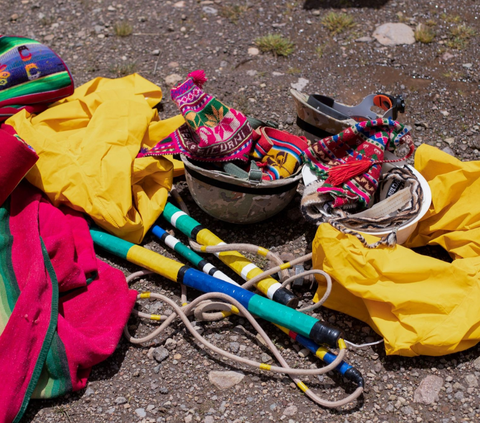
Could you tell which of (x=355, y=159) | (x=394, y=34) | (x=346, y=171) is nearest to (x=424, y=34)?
(x=394, y=34)

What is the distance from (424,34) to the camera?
3.75m

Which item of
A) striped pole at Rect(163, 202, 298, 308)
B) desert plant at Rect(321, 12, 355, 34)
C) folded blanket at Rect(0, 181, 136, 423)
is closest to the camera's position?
folded blanket at Rect(0, 181, 136, 423)

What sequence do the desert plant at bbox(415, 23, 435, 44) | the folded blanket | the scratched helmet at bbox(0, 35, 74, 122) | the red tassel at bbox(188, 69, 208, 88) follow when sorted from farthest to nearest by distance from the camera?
1. the desert plant at bbox(415, 23, 435, 44)
2. the scratched helmet at bbox(0, 35, 74, 122)
3. the red tassel at bbox(188, 69, 208, 88)
4. the folded blanket

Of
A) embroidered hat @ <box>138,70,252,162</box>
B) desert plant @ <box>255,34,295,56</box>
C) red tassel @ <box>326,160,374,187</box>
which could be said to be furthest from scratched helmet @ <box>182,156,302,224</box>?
desert plant @ <box>255,34,295,56</box>

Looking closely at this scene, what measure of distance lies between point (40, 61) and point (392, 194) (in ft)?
6.70

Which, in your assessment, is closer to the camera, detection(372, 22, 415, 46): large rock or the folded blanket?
the folded blanket

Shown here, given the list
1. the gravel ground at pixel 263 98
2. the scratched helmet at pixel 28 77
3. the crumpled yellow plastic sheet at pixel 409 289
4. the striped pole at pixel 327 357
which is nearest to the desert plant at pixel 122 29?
the gravel ground at pixel 263 98

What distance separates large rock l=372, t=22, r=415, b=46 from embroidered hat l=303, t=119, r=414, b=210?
1704 millimetres

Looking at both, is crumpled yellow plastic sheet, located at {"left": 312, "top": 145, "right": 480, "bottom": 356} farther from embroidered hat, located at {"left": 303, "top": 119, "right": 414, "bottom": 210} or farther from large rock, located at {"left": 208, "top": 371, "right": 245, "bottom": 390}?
large rock, located at {"left": 208, "top": 371, "right": 245, "bottom": 390}

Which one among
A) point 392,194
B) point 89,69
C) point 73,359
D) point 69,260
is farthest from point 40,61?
point 392,194

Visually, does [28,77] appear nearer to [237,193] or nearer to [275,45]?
[237,193]

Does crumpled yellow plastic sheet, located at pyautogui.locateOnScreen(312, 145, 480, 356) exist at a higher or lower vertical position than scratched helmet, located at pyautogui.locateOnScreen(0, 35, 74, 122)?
lower

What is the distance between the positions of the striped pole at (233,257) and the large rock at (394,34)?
7.38 feet

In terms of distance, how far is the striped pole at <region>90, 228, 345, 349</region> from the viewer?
1.98 m
